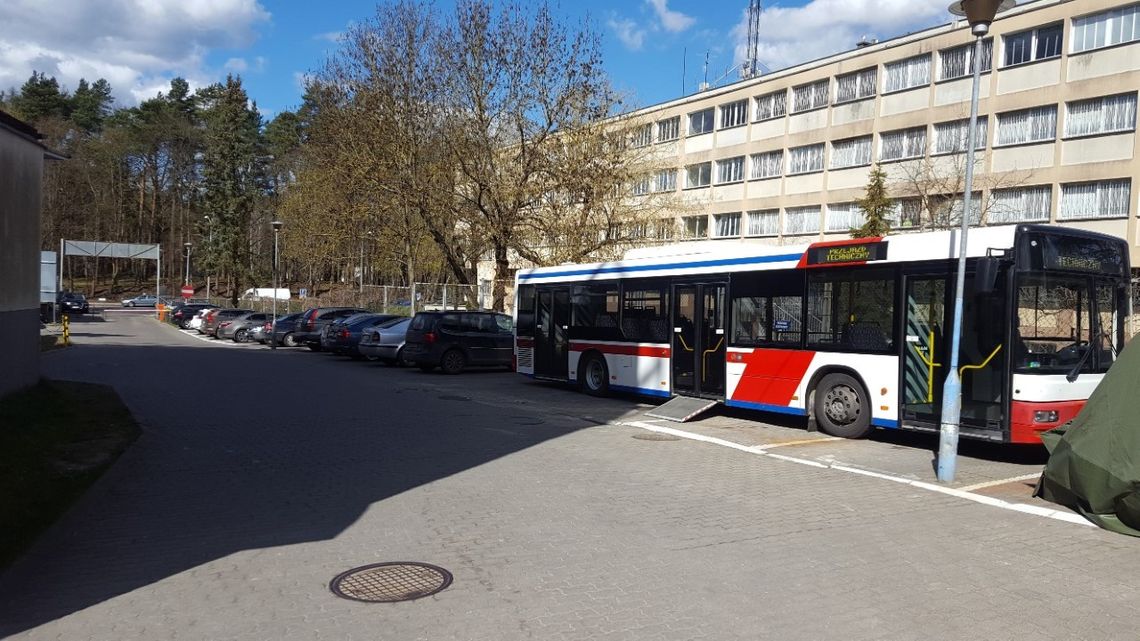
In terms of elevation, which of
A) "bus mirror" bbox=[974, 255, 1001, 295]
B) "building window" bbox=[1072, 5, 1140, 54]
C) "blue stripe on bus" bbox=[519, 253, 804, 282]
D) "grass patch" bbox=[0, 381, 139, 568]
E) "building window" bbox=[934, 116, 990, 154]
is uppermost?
"building window" bbox=[1072, 5, 1140, 54]

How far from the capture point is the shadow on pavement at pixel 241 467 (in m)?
6.03

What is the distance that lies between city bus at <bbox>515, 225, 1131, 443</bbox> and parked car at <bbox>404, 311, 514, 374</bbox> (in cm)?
710

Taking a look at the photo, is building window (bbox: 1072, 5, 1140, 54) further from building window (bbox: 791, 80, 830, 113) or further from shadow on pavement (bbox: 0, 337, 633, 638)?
shadow on pavement (bbox: 0, 337, 633, 638)

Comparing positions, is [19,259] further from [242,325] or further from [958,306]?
[242,325]

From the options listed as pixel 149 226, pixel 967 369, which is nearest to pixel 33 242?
pixel 967 369

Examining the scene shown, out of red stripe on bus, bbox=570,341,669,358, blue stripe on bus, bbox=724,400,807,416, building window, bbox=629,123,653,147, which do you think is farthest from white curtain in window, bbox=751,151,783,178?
blue stripe on bus, bbox=724,400,807,416

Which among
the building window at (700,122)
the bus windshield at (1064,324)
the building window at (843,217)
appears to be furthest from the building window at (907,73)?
the bus windshield at (1064,324)

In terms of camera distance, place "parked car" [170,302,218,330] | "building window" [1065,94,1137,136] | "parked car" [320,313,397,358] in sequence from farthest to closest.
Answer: "parked car" [170,302,218,330] < "building window" [1065,94,1137,136] < "parked car" [320,313,397,358]

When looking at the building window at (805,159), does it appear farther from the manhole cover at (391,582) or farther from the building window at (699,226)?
the manhole cover at (391,582)

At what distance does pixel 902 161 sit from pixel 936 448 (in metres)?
32.1

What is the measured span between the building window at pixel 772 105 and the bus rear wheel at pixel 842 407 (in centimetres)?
3768

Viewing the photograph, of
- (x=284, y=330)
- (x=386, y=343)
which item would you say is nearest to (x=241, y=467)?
(x=386, y=343)

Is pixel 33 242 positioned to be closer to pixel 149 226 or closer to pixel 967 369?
pixel 967 369

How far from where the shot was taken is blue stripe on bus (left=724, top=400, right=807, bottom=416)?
1309 cm
